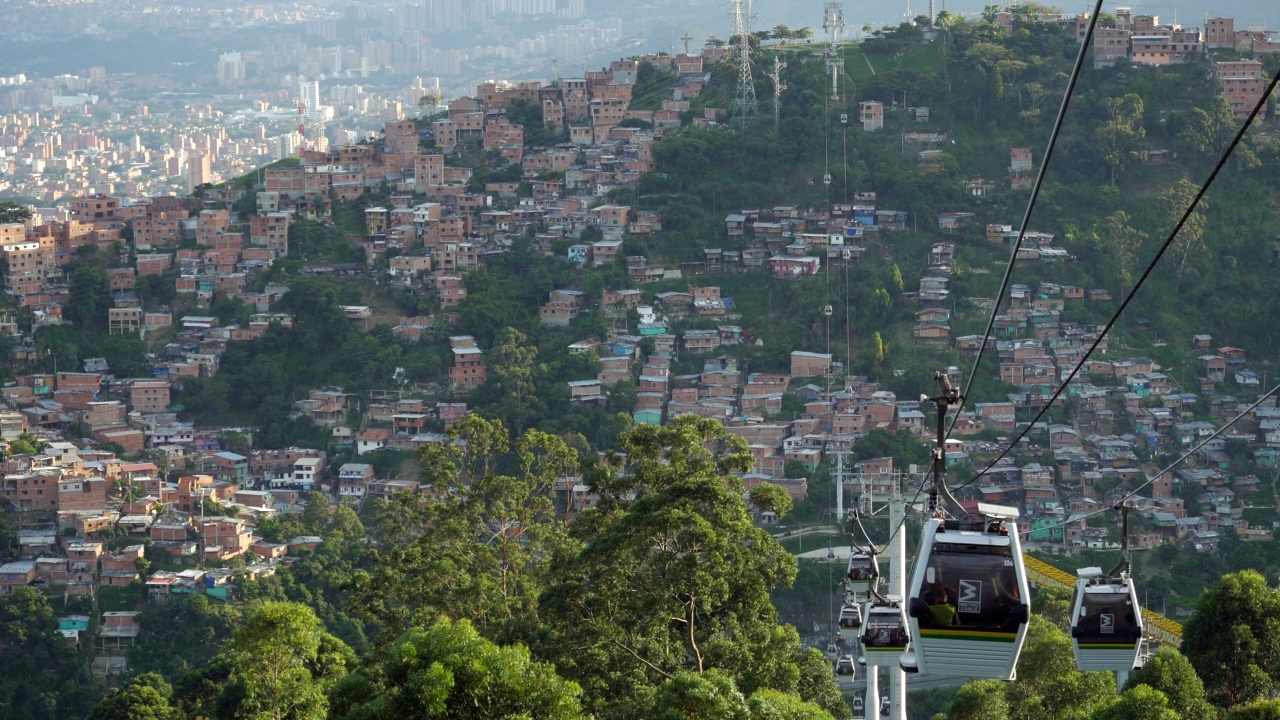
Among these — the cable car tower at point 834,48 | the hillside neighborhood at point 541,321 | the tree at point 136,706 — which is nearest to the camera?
the tree at point 136,706

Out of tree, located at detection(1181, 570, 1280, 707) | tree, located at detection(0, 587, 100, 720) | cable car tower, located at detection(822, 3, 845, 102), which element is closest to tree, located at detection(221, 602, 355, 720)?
tree, located at detection(1181, 570, 1280, 707)

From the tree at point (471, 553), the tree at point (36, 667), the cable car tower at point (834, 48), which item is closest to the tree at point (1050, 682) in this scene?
the tree at point (471, 553)

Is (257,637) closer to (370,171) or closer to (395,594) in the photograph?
(395,594)

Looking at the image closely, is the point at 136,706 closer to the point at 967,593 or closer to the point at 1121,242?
the point at 967,593

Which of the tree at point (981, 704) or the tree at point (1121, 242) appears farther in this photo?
the tree at point (1121, 242)

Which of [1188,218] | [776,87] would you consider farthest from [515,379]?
[1188,218]

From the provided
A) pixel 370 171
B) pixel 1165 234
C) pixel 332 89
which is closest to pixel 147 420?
pixel 370 171

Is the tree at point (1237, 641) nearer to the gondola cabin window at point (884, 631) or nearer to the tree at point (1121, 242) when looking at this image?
the gondola cabin window at point (884, 631)
